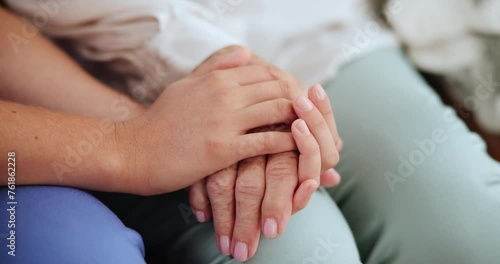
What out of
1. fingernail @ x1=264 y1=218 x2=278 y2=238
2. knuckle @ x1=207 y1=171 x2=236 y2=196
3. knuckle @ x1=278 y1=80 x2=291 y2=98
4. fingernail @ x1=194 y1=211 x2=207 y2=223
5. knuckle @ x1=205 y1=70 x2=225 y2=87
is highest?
knuckle @ x1=205 y1=70 x2=225 y2=87

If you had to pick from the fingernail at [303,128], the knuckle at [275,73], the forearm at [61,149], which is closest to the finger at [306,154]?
the fingernail at [303,128]

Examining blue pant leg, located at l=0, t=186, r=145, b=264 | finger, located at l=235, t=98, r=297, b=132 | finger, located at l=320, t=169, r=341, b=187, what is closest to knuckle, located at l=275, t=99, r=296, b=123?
finger, located at l=235, t=98, r=297, b=132

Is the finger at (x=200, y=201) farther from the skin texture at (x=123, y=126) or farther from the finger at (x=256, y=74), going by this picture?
the finger at (x=256, y=74)

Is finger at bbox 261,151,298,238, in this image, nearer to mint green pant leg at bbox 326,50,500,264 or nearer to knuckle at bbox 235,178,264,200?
knuckle at bbox 235,178,264,200

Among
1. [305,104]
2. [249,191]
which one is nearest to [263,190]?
[249,191]

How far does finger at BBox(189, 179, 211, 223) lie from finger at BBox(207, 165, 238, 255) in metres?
0.01

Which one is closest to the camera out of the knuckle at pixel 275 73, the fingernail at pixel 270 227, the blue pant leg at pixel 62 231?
the blue pant leg at pixel 62 231

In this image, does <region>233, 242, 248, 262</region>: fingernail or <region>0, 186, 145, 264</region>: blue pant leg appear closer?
<region>0, 186, 145, 264</region>: blue pant leg

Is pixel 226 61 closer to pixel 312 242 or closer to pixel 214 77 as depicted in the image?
pixel 214 77

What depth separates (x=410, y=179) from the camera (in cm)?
73

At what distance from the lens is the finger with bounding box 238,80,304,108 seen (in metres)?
0.68

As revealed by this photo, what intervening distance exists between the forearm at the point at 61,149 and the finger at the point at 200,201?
0.08m

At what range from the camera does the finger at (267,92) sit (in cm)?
68

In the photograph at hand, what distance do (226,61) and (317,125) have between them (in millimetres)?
165
